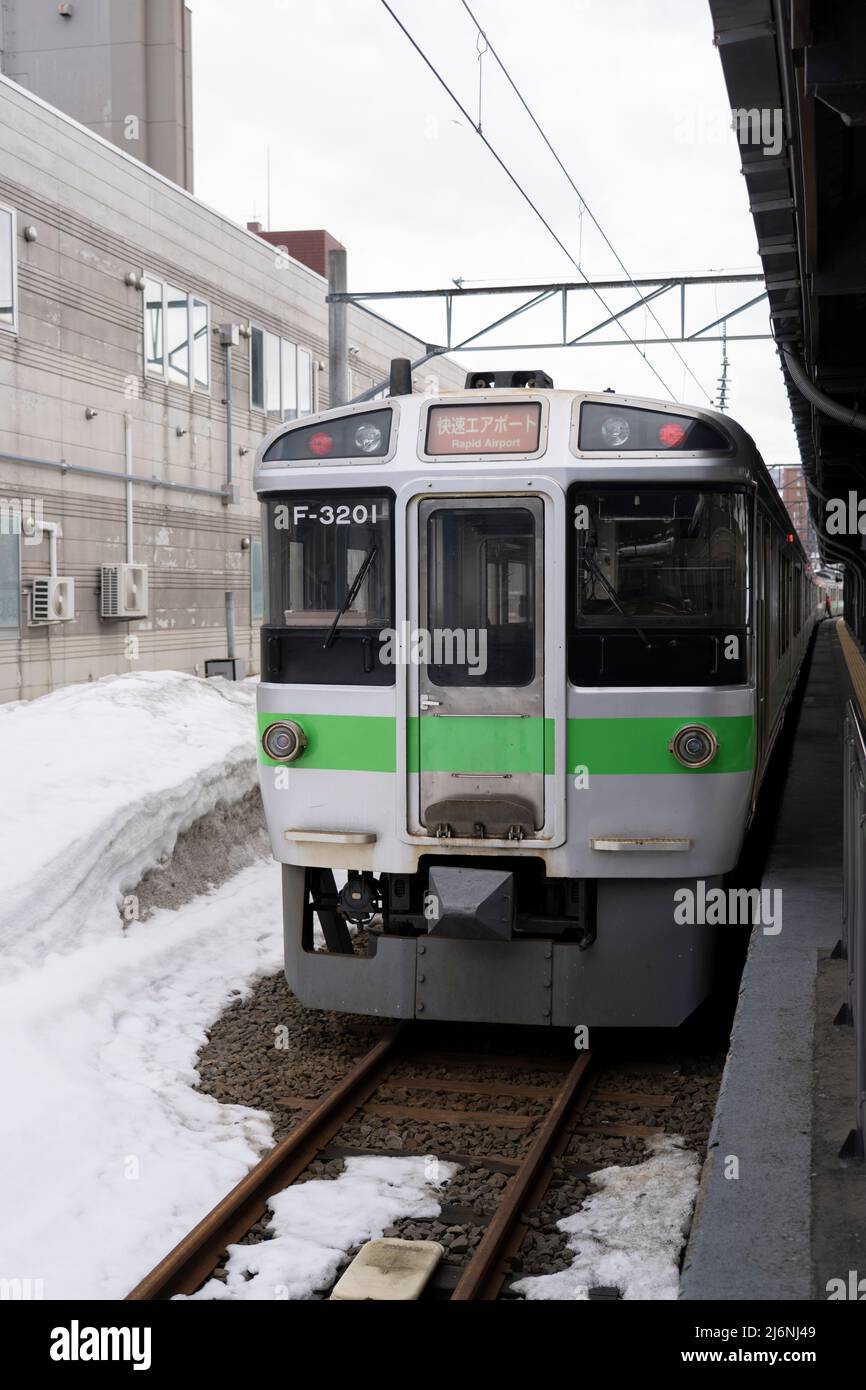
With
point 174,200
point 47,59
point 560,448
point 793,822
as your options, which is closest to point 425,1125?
point 560,448

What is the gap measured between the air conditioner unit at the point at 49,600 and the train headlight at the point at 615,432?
11520mm

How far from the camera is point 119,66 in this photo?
90.5 feet

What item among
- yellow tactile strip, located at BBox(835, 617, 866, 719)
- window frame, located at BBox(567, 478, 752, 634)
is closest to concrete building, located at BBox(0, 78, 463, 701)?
yellow tactile strip, located at BBox(835, 617, 866, 719)

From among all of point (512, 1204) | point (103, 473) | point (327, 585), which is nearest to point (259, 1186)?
point (512, 1204)

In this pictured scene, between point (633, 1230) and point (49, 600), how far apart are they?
520 inches

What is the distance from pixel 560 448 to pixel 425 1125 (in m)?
3.21

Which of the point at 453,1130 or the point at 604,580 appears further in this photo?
the point at 604,580

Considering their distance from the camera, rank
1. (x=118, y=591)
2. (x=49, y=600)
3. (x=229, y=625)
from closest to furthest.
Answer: (x=49, y=600) → (x=118, y=591) → (x=229, y=625)

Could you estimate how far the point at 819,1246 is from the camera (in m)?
3.78

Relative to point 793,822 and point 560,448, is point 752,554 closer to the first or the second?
point 560,448

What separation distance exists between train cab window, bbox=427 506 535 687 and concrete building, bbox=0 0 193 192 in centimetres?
2366

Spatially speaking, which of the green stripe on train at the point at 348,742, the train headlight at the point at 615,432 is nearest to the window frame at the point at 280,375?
the green stripe on train at the point at 348,742

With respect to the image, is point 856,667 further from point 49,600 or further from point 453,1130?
point 453,1130

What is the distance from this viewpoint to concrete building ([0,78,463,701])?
16.5 meters
